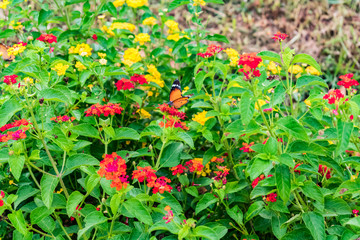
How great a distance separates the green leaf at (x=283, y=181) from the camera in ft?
5.79

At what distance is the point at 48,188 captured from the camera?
75.2 inches

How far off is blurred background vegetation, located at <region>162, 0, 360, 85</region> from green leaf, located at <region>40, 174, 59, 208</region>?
137 inches

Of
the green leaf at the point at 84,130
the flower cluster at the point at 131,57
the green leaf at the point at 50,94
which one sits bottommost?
the green leaf at the point at 84,130

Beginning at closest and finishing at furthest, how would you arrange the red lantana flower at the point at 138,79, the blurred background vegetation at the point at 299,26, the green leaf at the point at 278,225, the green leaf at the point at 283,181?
1. the green leaf at the point at 283,181
2. the green leaf at the point at 278,225
3. the red lantana flower at the point at 138,79
4. the blurred background vegetation at the point at 299,26

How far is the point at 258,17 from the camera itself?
216 inches

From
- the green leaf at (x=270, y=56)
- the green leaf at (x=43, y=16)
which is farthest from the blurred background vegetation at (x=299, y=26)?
the green leaf at (x=270, y=56)

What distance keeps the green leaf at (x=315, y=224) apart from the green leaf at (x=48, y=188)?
3.98 ft

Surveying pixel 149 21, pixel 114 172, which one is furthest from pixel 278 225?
pixel 149 21

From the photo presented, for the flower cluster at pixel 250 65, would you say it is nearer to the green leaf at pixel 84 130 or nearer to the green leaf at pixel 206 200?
the green leaf at pixel 206 200

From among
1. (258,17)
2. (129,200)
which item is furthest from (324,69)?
(129,200)

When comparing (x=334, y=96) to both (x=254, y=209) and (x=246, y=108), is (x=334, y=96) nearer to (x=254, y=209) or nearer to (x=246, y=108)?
(x=246, y=108)

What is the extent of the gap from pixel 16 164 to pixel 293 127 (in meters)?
1.25

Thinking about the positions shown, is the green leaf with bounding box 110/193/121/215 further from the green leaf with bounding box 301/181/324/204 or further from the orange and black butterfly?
the orange and black butterfly

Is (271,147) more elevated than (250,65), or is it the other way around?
(250,65)
